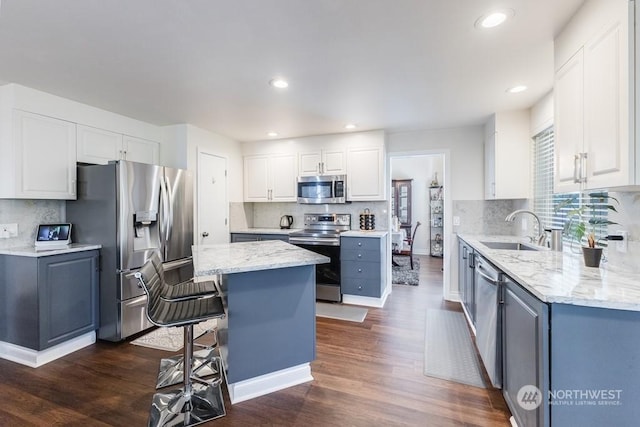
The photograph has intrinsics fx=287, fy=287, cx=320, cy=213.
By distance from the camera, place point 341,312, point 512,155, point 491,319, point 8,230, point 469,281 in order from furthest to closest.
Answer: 1. point 341,312
2. point 512,155
3. point 469,281
4. point 8,230
5. point 491,319

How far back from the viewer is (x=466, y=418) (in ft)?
5.75

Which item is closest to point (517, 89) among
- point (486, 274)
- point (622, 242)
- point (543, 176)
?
point (543, 176)

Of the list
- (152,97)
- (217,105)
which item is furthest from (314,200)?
(152,97)

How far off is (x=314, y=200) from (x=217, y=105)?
73.4 inches

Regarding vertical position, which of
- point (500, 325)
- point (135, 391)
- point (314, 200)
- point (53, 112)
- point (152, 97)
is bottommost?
point (135, 391)

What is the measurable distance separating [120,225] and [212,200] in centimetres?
149

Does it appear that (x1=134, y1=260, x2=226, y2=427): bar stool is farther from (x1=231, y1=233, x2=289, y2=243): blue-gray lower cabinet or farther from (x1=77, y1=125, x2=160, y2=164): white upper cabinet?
(x1=231, y1=233, x2=289, y2=243): blue-gray lower cabinet

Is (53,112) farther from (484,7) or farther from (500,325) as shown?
(500,325)

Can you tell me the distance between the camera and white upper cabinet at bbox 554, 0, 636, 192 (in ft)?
4.12

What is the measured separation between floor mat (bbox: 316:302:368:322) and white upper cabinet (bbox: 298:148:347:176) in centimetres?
187

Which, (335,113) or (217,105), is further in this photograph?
(335,113)

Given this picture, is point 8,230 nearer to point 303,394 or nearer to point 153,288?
point 153,288

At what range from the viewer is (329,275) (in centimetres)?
391

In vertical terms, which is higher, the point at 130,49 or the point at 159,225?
the point at 130,49
